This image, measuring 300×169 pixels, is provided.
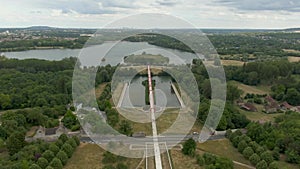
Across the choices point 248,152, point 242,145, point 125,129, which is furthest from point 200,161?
point 125,129

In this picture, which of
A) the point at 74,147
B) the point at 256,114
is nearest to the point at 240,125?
the point at 256,114

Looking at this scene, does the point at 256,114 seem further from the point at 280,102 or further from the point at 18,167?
the point at 18,167

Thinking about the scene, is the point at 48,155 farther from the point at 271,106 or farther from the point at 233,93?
the point at 271,106

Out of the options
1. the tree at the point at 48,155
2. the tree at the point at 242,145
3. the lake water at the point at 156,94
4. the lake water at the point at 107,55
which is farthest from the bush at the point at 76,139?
the lake water at the point at 107,55

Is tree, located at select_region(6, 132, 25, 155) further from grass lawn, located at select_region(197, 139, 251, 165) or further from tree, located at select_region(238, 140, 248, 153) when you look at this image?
tree, located at select_region(238, 140, 248, 153)

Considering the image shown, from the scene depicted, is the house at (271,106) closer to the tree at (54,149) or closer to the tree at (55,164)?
the tree at (54,149)
